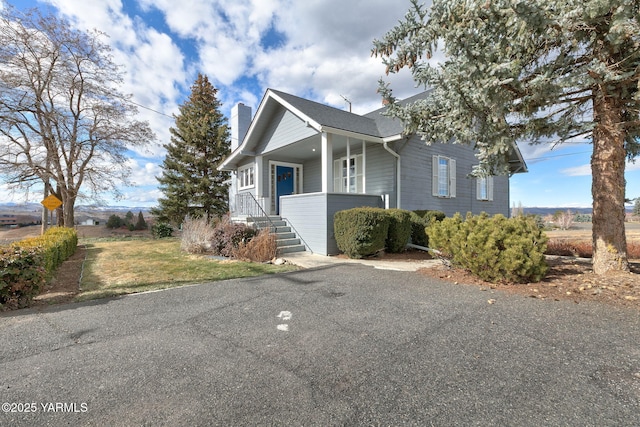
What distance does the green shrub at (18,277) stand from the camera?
4129 mm

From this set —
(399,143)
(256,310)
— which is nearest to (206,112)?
(399,143)

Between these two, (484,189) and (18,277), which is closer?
(18,277)

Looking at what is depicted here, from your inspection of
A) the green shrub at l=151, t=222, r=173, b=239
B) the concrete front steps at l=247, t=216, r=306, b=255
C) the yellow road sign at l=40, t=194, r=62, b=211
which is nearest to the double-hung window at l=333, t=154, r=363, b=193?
the concrete front steps at l=247, t=216, r=306, b=255

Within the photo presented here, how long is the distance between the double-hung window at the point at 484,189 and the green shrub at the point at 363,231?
330 inches

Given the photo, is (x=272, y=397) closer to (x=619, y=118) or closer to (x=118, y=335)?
(x=118, y=335)

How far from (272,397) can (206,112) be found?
22.2 meters

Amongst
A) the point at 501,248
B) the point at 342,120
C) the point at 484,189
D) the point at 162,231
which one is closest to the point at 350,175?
the point at 342,120

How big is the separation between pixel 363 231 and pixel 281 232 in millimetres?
3781

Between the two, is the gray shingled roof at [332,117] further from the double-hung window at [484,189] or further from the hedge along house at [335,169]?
the double-hung window at [484,189]

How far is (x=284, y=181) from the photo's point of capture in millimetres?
13961

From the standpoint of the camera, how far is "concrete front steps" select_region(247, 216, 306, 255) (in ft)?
31.3

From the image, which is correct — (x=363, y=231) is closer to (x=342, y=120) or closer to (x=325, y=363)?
(x=342, y=120)

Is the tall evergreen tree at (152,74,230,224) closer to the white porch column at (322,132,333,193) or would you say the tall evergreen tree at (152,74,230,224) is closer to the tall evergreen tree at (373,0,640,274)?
the white porch column at (322,132,333,193)

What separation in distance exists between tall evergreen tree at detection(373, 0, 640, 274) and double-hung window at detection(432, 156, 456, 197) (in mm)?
5639
